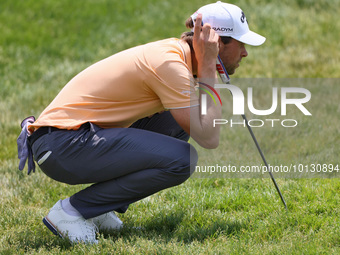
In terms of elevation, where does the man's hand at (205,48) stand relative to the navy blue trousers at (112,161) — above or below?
above

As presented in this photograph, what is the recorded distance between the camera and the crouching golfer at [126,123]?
4.58m

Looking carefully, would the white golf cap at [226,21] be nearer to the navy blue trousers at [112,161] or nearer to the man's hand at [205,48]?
the man's hand at [205,48]

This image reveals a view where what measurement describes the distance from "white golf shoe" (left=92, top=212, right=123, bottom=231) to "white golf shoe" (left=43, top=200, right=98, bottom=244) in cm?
21

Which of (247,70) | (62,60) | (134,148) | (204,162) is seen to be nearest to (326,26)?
(247,70)

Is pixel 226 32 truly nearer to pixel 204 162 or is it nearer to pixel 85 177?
pixel 85 177

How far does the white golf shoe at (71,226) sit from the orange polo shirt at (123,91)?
701mm

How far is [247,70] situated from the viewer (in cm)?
1001

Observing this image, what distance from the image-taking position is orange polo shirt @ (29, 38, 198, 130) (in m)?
4.54

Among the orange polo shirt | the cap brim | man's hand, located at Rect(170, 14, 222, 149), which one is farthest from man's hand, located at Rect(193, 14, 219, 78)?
the cap brim

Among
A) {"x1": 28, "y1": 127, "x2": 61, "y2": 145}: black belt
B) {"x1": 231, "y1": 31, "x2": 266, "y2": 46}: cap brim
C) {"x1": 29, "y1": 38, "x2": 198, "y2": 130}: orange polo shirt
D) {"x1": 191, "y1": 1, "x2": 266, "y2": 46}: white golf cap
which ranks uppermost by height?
{"x1": 191, "y1": 1, "x2": 266, "y2": 46}: white golf cap

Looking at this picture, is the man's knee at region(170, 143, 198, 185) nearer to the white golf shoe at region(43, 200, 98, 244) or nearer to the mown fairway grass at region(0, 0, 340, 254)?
the mown fairway grass at region(0, 0, 340, 254)

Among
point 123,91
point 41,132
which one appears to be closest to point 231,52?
point 123,91

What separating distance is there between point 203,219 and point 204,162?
5.40ft

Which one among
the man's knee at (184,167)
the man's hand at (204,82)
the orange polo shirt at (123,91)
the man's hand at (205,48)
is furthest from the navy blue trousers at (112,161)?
the man's hand at (205,48)
